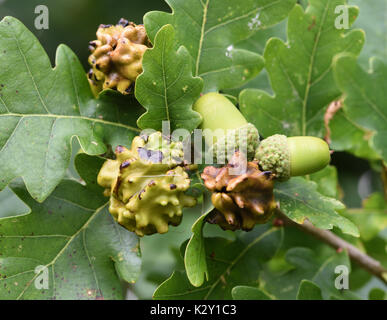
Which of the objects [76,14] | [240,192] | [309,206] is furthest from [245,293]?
[76,14]

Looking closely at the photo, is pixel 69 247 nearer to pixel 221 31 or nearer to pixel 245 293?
pixel 245 293

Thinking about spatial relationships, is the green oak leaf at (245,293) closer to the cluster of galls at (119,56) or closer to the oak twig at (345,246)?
the oak twig at (345,246)

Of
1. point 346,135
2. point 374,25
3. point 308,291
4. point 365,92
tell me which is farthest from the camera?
A: point 374,25

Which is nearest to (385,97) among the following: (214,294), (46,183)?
(214,294)

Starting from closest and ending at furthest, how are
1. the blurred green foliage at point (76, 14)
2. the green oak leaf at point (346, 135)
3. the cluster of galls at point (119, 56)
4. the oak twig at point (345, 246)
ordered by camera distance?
the cluster of galls at point (119, 56) < the oak twig at point (345, 246) < the green oak leaf at point (346, 135) < the blurred green foliage at point (76, 14)

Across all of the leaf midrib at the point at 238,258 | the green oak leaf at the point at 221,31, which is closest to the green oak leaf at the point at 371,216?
the leaf midrib at the point at 238,258
